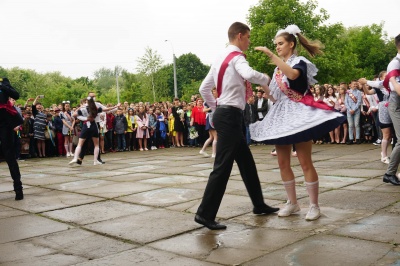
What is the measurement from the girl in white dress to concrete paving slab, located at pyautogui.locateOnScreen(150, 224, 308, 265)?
65 cm

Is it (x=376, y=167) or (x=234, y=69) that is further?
(x=376, y=167)

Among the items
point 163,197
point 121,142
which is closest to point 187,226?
point 163,197

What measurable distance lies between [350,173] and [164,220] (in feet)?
13.6

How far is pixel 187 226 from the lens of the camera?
177 inches

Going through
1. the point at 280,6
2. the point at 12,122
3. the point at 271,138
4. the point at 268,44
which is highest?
the point at 280,6

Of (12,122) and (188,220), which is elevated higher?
(12,122)

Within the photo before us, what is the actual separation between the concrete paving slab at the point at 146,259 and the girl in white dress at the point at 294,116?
Answer: 62.1 inches

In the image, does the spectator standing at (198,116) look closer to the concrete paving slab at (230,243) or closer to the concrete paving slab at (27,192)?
the concrete paving slab at (27,192)

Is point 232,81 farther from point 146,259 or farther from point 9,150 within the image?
point 9,150

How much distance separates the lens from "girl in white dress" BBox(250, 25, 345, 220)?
4289 mm

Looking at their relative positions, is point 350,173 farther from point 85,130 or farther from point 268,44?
point 268,44

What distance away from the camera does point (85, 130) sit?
11.0m

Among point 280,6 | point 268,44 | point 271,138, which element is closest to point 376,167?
point 271,138

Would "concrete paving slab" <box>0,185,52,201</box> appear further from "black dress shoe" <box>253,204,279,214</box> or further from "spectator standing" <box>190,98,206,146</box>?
"spectator standing" <box>190,98,206,146</box>
